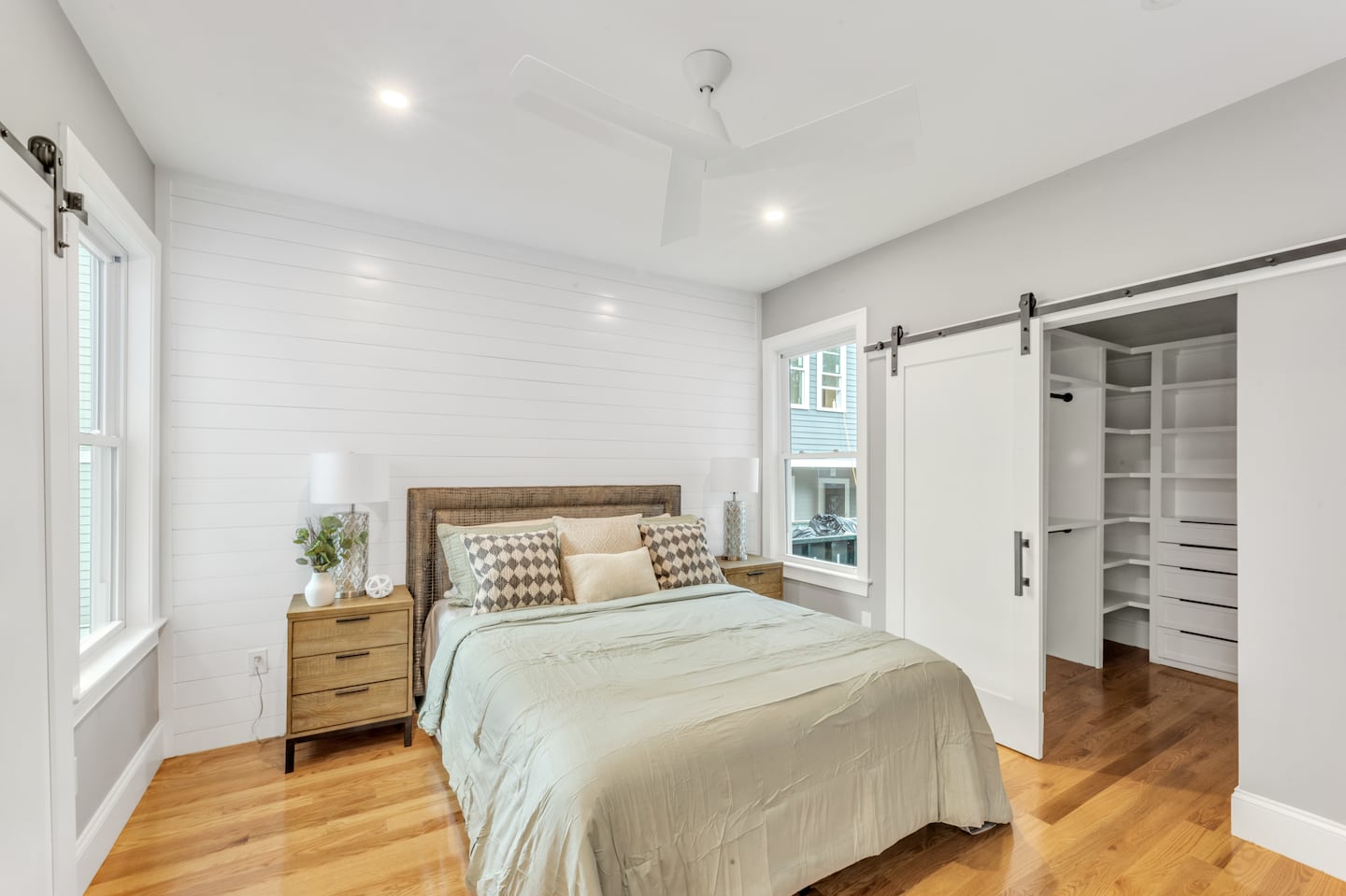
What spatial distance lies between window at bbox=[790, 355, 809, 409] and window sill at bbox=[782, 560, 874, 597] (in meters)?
1.18

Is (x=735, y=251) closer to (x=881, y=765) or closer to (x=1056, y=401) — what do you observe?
(x=1056, y=401)

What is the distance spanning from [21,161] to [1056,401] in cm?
519

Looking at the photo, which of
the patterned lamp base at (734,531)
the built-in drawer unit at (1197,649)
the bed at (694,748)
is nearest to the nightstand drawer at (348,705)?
the bed at (694,748)

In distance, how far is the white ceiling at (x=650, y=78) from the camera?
5.99 feet

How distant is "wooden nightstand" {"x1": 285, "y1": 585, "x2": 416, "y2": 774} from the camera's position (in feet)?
9.01

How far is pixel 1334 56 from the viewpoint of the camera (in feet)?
6.60

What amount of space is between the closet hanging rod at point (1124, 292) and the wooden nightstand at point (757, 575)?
5.01ft

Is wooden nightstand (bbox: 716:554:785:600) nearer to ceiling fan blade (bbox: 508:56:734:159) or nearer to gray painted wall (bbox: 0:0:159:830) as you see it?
ceiling fan blade (bbox: 508:56:734:159)

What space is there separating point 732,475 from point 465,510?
68.4 inches

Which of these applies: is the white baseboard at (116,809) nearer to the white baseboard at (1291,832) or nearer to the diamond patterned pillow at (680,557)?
the diamond patterned pillow at (680,557)

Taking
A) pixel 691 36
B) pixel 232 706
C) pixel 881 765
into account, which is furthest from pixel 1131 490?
pixel 232 706

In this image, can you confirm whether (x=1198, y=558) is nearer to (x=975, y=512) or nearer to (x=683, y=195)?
(x=975, y=512)

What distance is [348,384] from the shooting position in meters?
3.25

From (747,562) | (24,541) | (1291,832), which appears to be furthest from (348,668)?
(1291,832)
